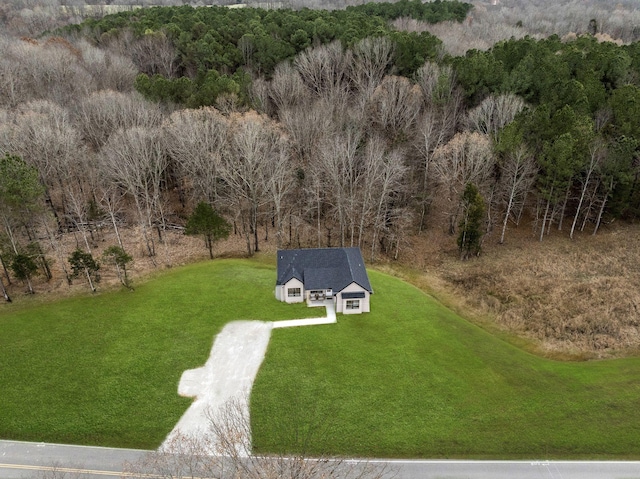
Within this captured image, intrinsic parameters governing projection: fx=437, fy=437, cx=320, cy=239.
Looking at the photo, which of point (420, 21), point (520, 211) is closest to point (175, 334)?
point (520, 211)

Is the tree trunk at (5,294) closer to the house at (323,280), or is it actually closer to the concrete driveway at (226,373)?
the concrete driveway at (226,373)

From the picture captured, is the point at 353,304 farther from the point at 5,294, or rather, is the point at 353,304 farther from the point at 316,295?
the point at 5,294

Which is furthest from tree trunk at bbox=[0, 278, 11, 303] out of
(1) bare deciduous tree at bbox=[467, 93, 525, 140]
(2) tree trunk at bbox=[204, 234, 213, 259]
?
(1) bare deciduous tree at bbox=[467, 93, 525, 140]

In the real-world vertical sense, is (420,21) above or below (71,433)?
above

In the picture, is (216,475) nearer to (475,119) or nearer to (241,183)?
(241,183)

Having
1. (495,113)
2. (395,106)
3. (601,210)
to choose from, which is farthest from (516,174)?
(395,106)

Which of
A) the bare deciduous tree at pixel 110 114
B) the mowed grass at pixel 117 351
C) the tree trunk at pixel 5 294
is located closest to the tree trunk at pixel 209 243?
the mowed grass at pixel 117 351
